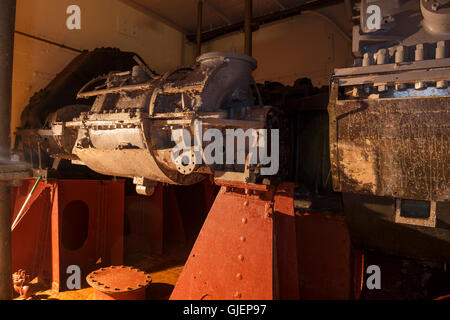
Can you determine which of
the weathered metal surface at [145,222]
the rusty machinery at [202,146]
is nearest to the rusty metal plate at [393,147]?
the rusty machinery at [202,146]

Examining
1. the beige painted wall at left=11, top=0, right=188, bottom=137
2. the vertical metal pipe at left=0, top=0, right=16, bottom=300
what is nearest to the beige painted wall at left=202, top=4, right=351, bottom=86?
the beige painted wall at left=11, top=0, right=188, bottom=137

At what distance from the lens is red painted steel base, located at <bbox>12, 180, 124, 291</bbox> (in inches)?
124

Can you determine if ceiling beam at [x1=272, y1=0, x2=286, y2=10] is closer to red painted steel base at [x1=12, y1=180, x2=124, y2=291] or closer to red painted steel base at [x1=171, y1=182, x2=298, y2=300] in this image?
red painted steel base at [x1=12, y1=180, x2=124, y2=291]

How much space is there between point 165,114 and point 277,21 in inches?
172

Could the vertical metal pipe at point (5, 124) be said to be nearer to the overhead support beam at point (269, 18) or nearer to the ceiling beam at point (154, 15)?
the ceiling beam at point (154, 15)

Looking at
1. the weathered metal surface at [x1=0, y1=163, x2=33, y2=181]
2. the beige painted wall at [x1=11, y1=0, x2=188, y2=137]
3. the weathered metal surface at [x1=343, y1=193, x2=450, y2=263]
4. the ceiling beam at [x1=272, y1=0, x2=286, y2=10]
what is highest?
the ceiling beam at [x1=272, y1=0, x2=286, y2=10]

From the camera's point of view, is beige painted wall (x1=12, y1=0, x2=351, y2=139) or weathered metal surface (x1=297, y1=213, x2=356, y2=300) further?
beige painted wall (x1=12, y1=0, x2=351, y2=139)

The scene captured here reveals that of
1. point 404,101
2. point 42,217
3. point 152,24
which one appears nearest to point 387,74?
point 404,101

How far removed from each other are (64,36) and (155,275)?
12.2 feet

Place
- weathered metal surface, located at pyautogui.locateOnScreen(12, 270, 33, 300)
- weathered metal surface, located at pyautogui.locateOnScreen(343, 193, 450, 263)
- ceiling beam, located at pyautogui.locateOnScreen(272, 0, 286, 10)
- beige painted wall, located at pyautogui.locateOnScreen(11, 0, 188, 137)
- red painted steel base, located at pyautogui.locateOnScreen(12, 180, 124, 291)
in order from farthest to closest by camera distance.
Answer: ceiling beam, located at pyautogui.locateOnScreen(272, 0, 286, 10)
beige painted wall, located at pyautogui.locateOnScreen(11, 0, 188, 137)
red painted steel base, located at pyautogui.locateOnScreen(12, 180, 124, 291)
weathered metal surface, located at pyautogui.locateOnScreen(12, 270, 33, 300)
weathered metal surface, located at pyautogui.locateOnScreen(343, 193, 450, 263)

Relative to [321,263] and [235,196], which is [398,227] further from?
[235,196]

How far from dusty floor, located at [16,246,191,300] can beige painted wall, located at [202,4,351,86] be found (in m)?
3.60

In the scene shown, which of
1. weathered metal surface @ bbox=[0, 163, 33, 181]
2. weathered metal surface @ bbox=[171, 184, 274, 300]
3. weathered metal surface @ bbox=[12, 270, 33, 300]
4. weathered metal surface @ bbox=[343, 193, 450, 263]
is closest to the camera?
weathered metal surface @ bbox=[343, 193, 450, 263]

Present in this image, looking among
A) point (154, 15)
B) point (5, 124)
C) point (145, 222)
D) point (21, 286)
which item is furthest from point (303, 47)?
point (21, 286)
